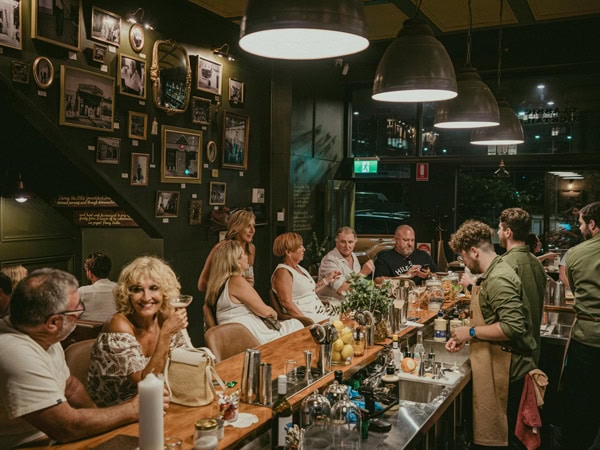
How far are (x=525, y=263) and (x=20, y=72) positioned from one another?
3.85m

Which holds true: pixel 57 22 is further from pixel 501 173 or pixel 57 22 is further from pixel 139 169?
pixel 501 173

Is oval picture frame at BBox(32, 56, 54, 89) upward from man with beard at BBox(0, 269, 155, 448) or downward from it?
upward

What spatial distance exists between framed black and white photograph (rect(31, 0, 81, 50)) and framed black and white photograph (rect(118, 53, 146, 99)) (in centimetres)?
58

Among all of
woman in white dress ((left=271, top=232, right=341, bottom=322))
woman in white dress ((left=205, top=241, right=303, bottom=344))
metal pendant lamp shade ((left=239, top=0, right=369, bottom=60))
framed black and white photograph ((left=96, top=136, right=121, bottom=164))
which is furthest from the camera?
framed black and white photograph ((left=96, top=136, right=121, bottom=164))

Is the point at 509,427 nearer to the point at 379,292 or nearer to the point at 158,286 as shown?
the point at 379,292

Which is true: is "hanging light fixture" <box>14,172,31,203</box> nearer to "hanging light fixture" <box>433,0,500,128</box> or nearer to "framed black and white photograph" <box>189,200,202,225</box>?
"framed black and white photograph" <box>189,200,202,225</box>

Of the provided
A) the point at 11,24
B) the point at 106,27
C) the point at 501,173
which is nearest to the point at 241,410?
the point at 11,24

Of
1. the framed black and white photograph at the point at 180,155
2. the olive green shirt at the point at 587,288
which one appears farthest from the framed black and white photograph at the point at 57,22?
the olive green shirt at the point at 587,288

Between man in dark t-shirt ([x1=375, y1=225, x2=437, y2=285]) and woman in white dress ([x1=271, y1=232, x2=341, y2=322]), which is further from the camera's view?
man in dark t-shirt ([x1=375, y1=225, x2=437, y2=285])

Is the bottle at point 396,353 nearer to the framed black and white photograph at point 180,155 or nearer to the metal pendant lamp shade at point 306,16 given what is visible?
the metal pendant lamp shade at point 306,16

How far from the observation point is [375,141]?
1034 cm

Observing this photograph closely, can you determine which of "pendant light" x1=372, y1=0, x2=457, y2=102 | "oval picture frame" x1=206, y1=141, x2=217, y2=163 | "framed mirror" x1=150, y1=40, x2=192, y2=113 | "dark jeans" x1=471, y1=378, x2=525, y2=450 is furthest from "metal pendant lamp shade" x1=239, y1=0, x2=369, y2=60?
"oval picture frame" x1=206, y1=141, x2=217, y2=163

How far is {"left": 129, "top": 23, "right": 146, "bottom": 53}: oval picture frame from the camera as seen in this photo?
5.34 m

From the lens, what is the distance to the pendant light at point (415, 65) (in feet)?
8.65
